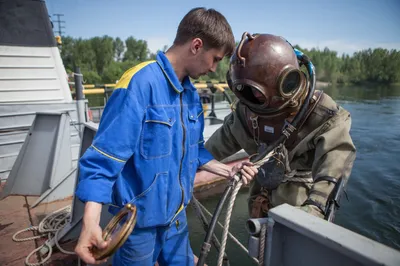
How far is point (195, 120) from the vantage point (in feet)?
5.82

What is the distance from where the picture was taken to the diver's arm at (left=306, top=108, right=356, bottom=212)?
62.4 inches

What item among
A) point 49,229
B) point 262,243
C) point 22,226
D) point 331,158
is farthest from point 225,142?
point 22,226

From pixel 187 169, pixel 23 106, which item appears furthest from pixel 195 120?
pixel 23 106

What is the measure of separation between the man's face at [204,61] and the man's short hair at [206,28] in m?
A: 0.03

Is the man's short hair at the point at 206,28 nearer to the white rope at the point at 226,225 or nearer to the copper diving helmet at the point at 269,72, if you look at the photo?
the copper diving helmet at the point at 269,72

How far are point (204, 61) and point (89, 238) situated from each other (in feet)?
3.77

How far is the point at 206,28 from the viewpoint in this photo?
1.52 meters

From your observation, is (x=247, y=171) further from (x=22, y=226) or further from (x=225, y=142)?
(x=22, y=226)

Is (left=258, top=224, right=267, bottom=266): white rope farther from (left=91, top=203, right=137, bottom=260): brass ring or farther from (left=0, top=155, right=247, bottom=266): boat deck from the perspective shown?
(left=0, top=155, right=247, bottom=266): boat deck

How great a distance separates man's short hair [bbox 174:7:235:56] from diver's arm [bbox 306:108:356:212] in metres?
0.89

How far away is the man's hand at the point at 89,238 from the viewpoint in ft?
3.38

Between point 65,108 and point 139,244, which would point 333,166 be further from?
point 65,108

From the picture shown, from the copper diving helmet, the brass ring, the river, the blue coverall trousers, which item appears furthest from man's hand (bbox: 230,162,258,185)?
the river

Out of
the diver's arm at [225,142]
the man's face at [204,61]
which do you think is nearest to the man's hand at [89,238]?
the man's face at [204,61]
